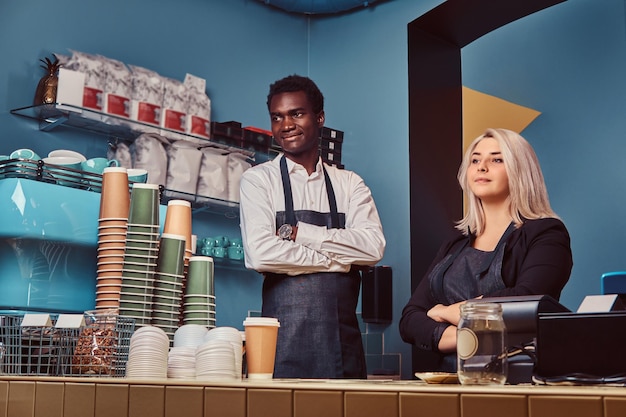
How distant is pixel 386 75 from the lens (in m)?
4.95

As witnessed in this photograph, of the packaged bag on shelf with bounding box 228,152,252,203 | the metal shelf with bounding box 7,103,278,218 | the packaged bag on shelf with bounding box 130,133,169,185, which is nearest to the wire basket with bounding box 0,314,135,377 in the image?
the metal shelf with bounding box 7,103,278,218

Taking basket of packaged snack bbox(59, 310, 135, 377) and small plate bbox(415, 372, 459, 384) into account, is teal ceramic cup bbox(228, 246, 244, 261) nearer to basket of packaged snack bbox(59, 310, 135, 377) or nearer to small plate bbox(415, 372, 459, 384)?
basket of packaged snack bbox(59, 310, 135, 377)

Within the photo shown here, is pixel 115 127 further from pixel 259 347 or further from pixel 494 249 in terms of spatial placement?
pixel 259 347

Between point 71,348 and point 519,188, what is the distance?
1.30 m

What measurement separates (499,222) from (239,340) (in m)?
1.12

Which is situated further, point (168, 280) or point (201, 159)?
point (201, 159)

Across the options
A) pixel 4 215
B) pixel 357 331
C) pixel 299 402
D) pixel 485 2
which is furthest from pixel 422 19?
pixel 299 402

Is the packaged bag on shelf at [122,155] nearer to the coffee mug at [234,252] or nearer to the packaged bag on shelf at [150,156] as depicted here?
the packaged bag on shelf at [150,156]

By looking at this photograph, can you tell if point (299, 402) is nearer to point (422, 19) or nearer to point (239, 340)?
point (239, 340)

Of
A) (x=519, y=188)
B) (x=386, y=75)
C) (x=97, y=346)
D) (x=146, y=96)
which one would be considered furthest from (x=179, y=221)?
(x=386, y=75)

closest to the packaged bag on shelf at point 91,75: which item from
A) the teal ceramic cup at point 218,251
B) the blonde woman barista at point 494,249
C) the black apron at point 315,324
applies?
the teal ceramic cup at point 218,251

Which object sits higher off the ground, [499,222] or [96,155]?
[96,155]

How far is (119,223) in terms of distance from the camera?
70.7 inches

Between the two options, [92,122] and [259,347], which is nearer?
[259,347]
